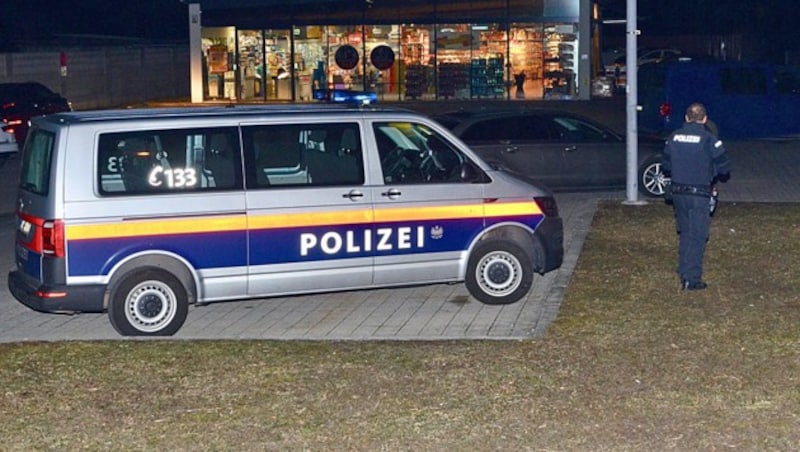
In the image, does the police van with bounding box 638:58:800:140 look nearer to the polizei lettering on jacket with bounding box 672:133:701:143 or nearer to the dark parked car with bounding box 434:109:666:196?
the dark parked car with bounding box 434:109:666:196

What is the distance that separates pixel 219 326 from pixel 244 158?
1473 mm

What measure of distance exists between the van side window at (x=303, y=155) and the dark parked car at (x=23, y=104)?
19042 millimetres

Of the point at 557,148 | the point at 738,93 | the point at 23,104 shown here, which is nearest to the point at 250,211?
the point at 557,148

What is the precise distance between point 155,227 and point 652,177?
10818 millimetres

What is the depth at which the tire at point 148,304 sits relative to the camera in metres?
10.9

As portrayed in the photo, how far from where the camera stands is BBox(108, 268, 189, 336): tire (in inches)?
431

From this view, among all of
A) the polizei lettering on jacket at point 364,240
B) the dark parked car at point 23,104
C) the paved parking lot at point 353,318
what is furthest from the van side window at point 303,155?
the dark parked car at point 23,104

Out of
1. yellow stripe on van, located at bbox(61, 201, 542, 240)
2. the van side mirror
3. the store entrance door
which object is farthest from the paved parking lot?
the store entrance door

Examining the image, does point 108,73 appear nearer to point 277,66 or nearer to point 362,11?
point 277,66

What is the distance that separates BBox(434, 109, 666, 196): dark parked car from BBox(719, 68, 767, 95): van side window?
8.54 metres

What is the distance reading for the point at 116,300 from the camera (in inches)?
430

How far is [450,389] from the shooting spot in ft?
29.8

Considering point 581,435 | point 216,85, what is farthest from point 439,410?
point 216,85

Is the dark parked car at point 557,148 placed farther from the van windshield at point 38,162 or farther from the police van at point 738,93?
the van windshield at point 38,162
